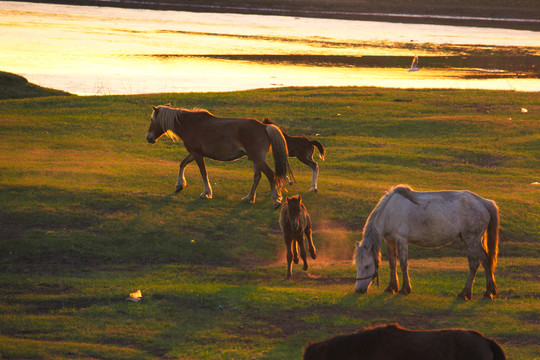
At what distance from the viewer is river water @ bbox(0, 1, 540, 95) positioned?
149 ft

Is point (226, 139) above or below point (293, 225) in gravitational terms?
above

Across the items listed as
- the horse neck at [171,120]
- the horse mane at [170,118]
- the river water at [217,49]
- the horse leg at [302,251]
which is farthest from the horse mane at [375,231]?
the river water at [217,49]

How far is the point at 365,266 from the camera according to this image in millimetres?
12102

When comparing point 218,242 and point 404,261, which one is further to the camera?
point 218,242

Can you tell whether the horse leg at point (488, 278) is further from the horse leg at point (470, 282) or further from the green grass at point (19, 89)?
the green grass at point (19, 89)

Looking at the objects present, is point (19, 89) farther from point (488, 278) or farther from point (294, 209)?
point (488, 278)

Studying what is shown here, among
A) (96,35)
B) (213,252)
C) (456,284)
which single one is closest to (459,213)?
(456,284)

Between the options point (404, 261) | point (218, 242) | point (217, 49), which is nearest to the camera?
point (404, 261)

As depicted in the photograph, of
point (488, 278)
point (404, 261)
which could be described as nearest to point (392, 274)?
point (404, 261)

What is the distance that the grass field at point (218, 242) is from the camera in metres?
10.8

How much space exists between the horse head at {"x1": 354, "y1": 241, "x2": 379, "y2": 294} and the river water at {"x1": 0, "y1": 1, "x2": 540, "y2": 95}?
29210 mm

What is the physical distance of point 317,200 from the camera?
18672 mm

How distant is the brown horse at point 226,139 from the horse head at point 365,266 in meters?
5.85

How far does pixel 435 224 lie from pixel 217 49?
2024 inches
